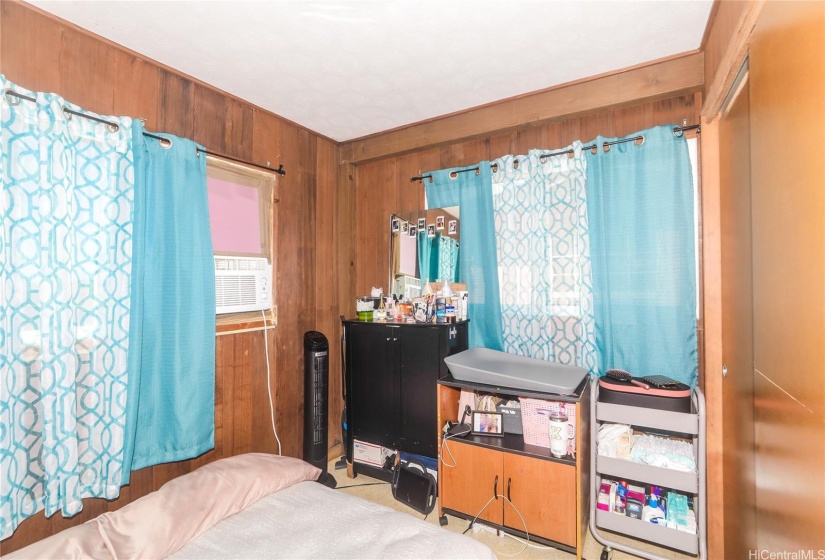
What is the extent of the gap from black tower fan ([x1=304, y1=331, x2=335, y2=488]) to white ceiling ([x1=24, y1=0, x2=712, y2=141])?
1767 millimetres

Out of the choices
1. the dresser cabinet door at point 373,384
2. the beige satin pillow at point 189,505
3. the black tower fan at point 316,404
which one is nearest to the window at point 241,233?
the black tower fan at point 316,404

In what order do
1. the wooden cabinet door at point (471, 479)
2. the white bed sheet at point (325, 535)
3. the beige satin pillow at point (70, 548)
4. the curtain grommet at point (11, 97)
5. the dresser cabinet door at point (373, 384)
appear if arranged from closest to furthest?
the beige satin pillow at point (70, 548) → the white bed sheet at point (325, 535) → the curtain grommet at point (11, 97) → the wooden cabinet door at point (471, 479) → the dresser cabinet door at point (373, 384)

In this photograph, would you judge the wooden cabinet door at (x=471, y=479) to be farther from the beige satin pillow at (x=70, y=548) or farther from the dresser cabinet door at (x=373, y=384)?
the beige satin pillow at (x=70, y=548)

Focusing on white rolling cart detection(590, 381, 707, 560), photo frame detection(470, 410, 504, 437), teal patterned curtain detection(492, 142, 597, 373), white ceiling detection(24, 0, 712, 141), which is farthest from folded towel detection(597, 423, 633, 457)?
white ceiling detection(24, 0, 712, 141)

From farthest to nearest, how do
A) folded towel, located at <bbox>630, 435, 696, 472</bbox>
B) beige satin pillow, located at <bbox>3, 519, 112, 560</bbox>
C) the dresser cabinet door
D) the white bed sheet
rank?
1. the dresser cabinet door
2. folded towel, located at <bbox>630, 435, 696, 472</bbox>
3. the white bed sheet
4. beige satin pillow, located at <bbox>3, 519, 112, 560</bbox>

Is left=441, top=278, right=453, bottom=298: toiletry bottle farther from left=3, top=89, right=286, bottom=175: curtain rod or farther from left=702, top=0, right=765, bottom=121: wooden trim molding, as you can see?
left=702, top=0, right=765, bottom=121: wooden trim molding

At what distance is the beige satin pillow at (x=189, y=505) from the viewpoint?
134 cm

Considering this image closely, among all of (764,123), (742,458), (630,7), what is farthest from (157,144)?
(742,458)

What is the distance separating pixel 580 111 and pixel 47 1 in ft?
9.05

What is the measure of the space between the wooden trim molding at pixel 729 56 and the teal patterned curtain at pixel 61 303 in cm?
265

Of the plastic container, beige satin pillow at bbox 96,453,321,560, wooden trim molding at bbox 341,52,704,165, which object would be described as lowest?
beige satin pillow at bbox 96,453,321,560

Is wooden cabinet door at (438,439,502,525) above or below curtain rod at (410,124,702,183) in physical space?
below

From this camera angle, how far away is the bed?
4.28 feet

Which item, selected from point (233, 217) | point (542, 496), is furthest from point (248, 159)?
point (542, 496)
